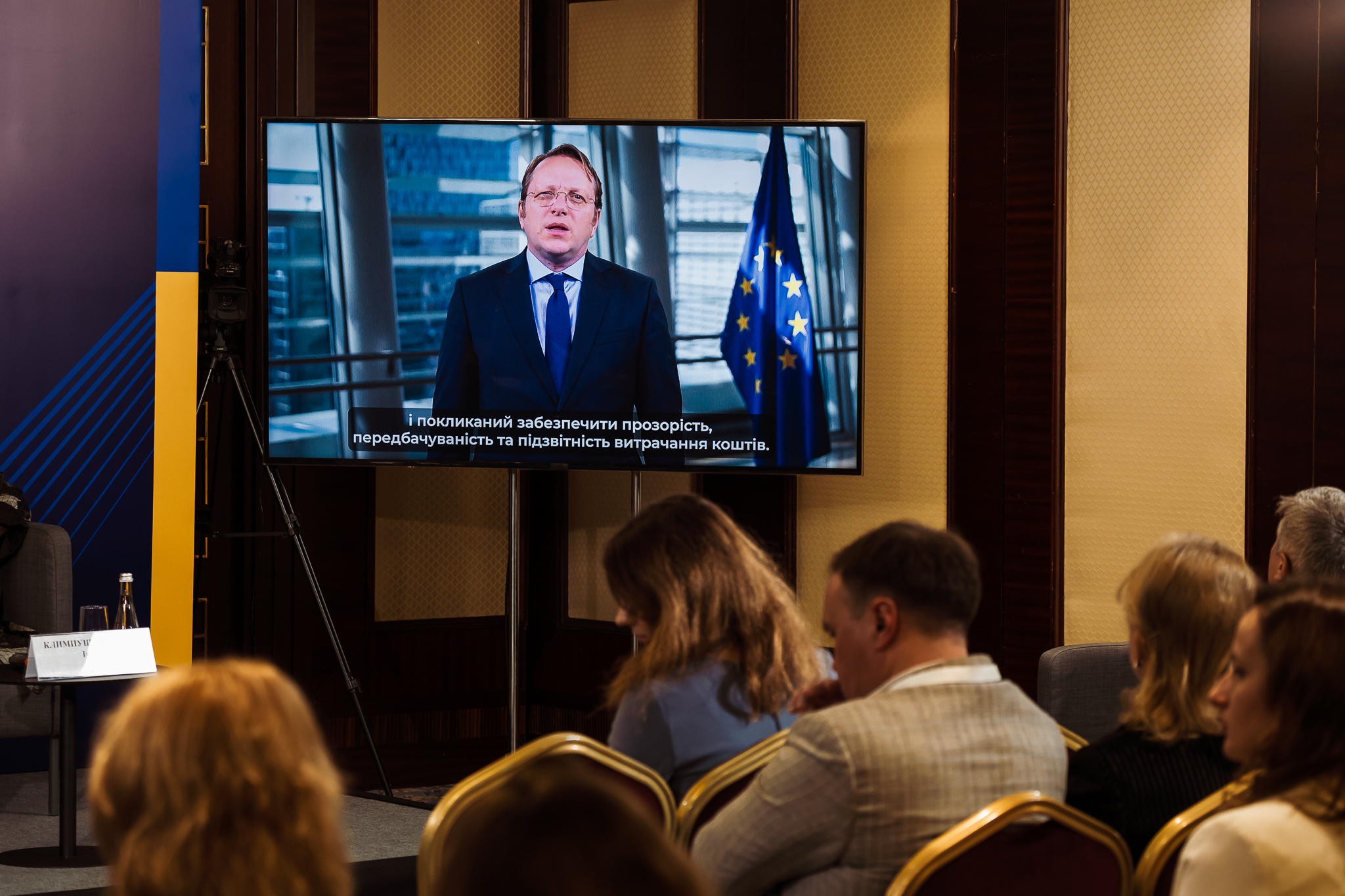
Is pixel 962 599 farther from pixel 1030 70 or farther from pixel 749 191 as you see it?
pixel 1030 70

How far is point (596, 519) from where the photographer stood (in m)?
5.07

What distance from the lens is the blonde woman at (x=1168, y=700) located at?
5.97ft

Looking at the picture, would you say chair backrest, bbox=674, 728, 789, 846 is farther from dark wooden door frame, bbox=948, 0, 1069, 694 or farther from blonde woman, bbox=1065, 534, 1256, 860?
dark wooden door frame, bbox=948, 0, 1069, 694

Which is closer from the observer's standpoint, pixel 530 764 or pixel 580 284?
pixel 530 764

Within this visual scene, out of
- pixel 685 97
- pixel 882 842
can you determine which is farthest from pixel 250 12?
pixel 882 842

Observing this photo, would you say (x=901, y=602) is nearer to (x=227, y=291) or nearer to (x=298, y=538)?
(x=298, y=538)

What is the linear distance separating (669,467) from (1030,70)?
5.92 ft

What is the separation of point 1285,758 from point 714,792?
746mm

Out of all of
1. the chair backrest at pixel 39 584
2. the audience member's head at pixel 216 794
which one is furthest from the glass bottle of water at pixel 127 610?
the audience member's head at pixel 216 794

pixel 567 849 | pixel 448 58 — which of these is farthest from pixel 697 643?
pixel 448 58

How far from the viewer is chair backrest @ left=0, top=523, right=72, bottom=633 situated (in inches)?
169

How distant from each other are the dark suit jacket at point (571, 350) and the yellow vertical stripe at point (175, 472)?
0.92 meters

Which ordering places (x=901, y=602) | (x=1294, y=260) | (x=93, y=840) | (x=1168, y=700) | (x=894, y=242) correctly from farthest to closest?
(x=894, y=242) → (x=1294, y=260) → (x=93, y=840) → (x=1168, y=700) → (x=901, y=602)

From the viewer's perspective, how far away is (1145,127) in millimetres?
4301
